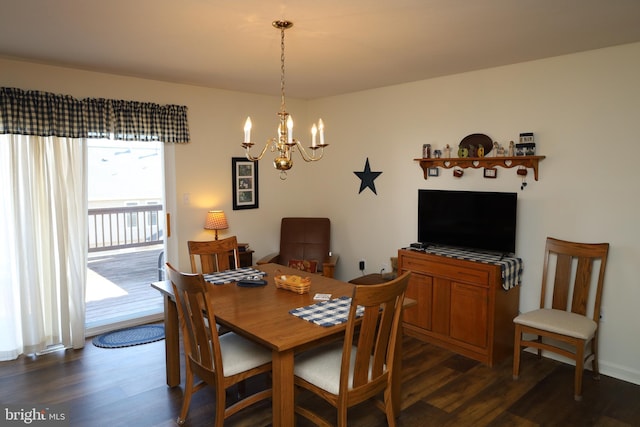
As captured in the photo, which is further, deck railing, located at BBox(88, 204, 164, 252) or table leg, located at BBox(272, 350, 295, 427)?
deck railing, located at BBox(88, 204, 164, 252)

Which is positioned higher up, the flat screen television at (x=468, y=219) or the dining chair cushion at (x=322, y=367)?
the flat screen television at (x=468, y=219)

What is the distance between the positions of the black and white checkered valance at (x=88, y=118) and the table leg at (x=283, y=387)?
114 inches

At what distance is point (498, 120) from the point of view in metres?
3.90

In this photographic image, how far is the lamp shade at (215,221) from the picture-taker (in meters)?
4.68

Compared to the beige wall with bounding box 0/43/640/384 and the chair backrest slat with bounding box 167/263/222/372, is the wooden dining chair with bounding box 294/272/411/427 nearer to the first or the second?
the chair backrest slat with bounding box 167/263/222/372

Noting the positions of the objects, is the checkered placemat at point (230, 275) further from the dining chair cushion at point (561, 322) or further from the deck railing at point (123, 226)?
the deck railing at point (123, 226)

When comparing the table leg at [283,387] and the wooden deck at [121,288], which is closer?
the table leg at [283,387]

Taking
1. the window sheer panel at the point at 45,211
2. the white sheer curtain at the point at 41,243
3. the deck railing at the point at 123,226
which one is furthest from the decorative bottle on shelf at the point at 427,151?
the deck railing at the point at 123,226

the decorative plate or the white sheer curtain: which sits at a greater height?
the decorative plate

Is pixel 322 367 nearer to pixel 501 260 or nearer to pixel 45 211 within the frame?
pixel 501 260

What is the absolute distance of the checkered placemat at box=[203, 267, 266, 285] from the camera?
10.5ft

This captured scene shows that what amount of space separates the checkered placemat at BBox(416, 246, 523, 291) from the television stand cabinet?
43 mm

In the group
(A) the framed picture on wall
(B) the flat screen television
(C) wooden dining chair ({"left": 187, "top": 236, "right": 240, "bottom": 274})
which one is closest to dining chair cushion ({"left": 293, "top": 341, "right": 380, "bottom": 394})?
(C) wooden dining chair ({"left": 187, "top": 236, "right": 240, "bottom": 274})
